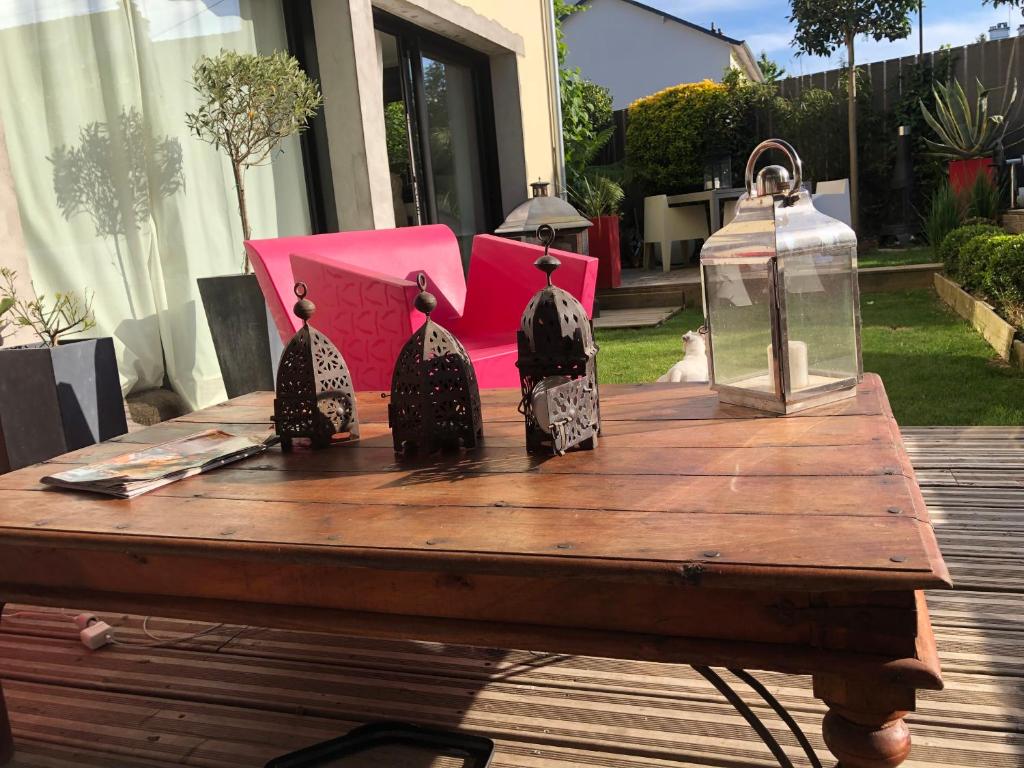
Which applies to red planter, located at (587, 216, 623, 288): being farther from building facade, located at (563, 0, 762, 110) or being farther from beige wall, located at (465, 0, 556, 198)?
building facade, located at (563, 0, 762, 110)

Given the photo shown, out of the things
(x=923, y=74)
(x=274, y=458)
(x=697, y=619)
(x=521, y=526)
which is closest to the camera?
(x=697, y=619)

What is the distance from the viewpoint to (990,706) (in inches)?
52.5

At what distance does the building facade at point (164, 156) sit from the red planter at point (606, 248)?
2210mm

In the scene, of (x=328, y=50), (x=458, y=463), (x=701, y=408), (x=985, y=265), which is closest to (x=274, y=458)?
(x=458, y=463)

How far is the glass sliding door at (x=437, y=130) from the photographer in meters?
5.83

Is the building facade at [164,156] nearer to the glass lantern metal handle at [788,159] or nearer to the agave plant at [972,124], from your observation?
the glass lantern metal handle at [788,159]

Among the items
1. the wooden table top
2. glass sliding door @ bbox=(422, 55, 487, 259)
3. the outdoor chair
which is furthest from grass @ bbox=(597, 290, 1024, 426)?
the outdoor chair

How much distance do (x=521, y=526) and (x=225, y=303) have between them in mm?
2723

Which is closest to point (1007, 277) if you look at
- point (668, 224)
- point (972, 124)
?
point (668, 224)

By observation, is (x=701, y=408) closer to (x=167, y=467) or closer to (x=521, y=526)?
(x=521, y=526)

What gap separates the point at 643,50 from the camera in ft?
63.4

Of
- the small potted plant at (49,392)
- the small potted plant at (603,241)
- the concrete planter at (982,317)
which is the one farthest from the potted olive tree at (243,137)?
the small potted plant at (603,241)

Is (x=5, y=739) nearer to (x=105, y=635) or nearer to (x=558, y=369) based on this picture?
(x=105, y=635)

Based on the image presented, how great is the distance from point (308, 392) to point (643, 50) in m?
19.7
